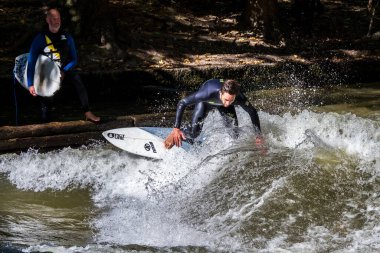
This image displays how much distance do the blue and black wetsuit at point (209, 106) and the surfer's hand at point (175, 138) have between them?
0.28 ft

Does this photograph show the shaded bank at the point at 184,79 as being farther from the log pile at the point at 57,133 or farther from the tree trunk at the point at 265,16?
the log pile at the point at 57,133

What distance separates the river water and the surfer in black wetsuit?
0.51 feet

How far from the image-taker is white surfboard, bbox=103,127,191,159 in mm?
8008

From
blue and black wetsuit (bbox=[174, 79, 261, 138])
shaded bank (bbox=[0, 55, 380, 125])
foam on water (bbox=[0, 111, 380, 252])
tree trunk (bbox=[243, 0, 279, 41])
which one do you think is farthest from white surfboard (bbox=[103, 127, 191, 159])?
tree trunk (bbox=[243, 0, 279, 41])

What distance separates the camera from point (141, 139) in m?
8.15

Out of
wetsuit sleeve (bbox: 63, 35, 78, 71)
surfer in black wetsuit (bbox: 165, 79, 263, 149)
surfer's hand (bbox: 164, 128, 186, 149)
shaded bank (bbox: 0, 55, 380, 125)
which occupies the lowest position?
shaded bank (bbox: 0, 55, 380, 125)

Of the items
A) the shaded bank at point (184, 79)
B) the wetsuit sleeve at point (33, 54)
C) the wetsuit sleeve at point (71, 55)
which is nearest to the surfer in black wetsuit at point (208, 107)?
the wetsuit sleeve at point (71, 55)

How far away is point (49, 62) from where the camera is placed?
8.07m

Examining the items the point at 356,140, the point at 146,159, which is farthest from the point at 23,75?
the point at 356,140

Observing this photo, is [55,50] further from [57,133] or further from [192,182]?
[192,182]

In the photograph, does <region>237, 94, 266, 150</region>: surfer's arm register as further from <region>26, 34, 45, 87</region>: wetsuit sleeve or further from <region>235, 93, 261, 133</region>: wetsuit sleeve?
<region>26, 34, 45, 87</region>: wetsuit sleeve

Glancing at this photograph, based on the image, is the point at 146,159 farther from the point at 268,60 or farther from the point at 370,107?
the point at 268,60

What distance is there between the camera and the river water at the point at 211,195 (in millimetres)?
5598

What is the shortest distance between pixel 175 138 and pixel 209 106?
0.67 m
